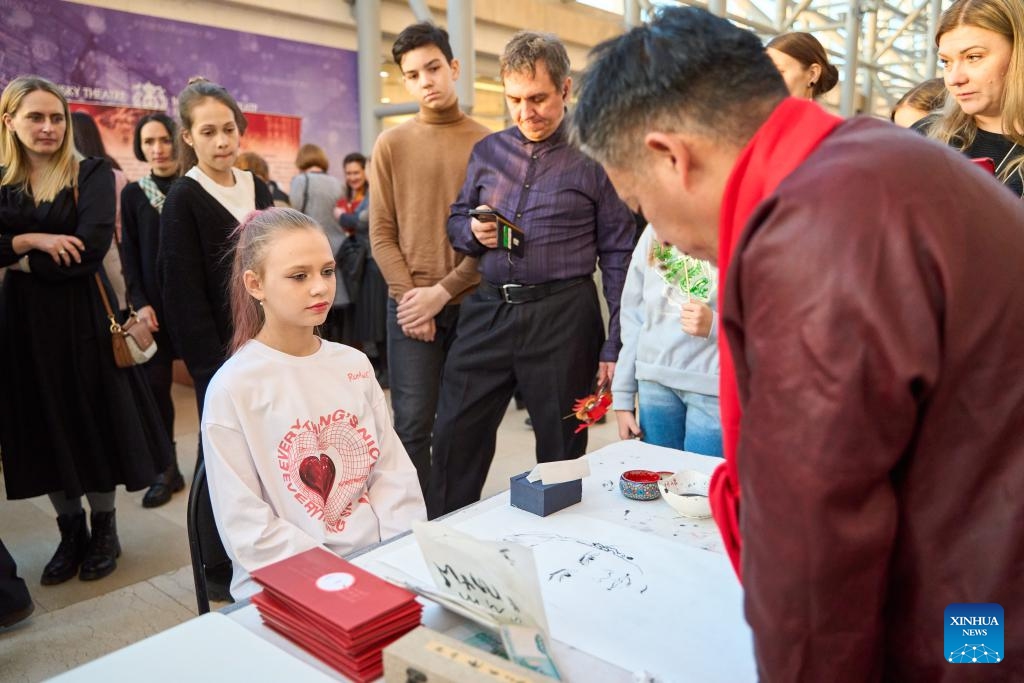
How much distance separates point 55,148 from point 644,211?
7.88 ft

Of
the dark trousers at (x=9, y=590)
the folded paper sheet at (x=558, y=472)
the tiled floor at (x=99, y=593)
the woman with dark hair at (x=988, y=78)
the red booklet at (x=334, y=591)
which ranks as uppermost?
the woman with dark hair at (x=988, y=78)

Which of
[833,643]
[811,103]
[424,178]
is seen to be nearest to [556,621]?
[833,643]

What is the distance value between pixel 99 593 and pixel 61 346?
819mm

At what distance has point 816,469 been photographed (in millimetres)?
594

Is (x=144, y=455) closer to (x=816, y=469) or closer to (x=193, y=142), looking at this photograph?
(x=193, y=142)

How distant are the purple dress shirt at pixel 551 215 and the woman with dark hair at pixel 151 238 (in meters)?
1.43

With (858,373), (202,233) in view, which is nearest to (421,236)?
(202,233)

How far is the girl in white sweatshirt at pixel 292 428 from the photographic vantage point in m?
1.49

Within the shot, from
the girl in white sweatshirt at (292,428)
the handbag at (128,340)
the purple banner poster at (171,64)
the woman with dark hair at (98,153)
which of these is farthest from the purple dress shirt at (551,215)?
the purple banner poster at (171,64)

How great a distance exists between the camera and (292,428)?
1.59 metres

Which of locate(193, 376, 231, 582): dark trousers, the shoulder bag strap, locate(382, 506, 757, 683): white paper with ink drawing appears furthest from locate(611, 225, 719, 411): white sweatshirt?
the shoulder bag strap

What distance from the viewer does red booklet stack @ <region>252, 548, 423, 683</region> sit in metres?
0.89

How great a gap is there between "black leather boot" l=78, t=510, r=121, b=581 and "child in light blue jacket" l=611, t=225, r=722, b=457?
180cm

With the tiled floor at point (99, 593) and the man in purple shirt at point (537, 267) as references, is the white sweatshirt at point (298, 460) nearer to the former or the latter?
the man in purple shirt at point (537, 267)
